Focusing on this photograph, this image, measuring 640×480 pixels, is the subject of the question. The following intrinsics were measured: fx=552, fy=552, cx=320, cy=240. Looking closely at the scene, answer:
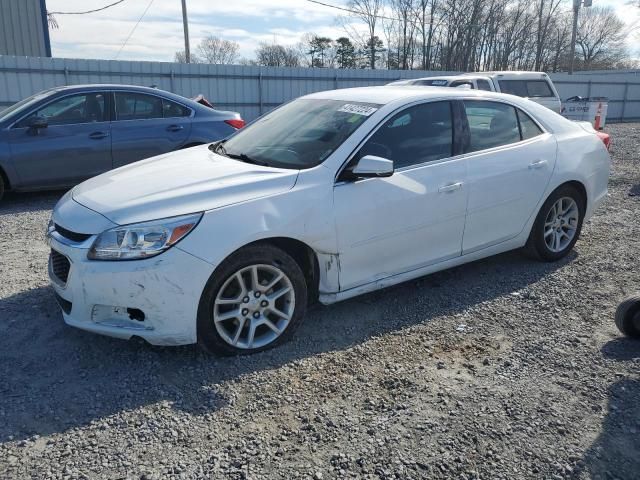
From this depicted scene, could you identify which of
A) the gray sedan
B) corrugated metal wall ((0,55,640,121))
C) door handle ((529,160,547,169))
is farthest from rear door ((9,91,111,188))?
corrugated metal wall ((0,55,640,121))

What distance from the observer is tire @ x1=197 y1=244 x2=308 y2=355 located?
3291mm

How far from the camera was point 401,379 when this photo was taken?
3.27m

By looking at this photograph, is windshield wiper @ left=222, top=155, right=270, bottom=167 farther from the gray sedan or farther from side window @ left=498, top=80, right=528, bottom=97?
side window @ left=498, top=80, right=528, bottom=97

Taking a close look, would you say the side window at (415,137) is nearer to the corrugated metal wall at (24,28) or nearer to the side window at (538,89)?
the side window at (538,89)

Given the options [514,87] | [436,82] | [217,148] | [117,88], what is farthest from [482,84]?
[217,148]

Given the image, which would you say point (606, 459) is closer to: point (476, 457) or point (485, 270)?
point (476, 457)

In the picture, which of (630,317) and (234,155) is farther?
(234,155)

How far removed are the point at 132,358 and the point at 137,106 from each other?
5440 millimetres

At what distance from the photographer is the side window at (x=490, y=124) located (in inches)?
176

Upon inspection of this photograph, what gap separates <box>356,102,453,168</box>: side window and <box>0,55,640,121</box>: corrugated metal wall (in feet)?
40.4

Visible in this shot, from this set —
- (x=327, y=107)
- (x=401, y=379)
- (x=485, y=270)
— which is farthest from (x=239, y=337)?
(x=485, y=270)

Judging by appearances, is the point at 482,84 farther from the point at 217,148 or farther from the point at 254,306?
the point at 254,306

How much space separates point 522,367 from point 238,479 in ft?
6.24

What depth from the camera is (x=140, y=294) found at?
10.3 feet
